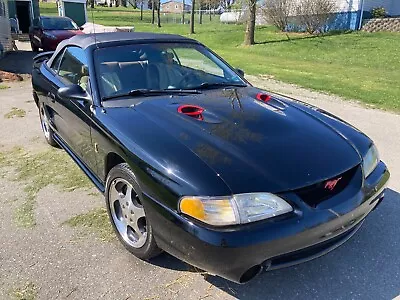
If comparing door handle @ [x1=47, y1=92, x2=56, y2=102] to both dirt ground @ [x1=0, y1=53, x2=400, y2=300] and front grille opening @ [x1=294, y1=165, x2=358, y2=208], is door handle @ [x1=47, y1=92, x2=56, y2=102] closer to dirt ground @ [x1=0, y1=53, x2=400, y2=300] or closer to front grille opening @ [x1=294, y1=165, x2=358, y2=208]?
dirt ground @ [x1=0, y1=53, x2=400, y2=300]

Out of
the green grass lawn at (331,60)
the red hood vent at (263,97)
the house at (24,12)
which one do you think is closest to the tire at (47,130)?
the red hood vent at (263,97)

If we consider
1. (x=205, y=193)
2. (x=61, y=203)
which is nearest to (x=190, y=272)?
(x=205, y=193)

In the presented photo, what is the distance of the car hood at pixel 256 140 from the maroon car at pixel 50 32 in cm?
1362

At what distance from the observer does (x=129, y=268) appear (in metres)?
2.61

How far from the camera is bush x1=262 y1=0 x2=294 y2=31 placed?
73.8ft

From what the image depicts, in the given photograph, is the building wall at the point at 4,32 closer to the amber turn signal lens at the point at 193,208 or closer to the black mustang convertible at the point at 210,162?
the black mustang convertible at the point at 210,162

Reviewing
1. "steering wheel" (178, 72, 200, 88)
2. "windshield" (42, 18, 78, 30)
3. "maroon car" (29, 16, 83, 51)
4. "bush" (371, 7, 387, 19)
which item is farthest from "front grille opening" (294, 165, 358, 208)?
"bush" (371, 7, 387, 19)

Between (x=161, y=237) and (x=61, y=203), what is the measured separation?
5.27ft

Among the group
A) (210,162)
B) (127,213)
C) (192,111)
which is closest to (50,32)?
(192,111)

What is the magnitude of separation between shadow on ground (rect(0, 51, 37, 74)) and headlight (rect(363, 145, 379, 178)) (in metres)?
10.8

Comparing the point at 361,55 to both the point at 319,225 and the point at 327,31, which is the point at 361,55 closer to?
the point at 327,31

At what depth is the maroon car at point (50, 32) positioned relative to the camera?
15.0 m

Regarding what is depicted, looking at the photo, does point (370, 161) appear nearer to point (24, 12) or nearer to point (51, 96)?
point (51, 96)

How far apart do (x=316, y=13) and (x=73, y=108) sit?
67.6ft
